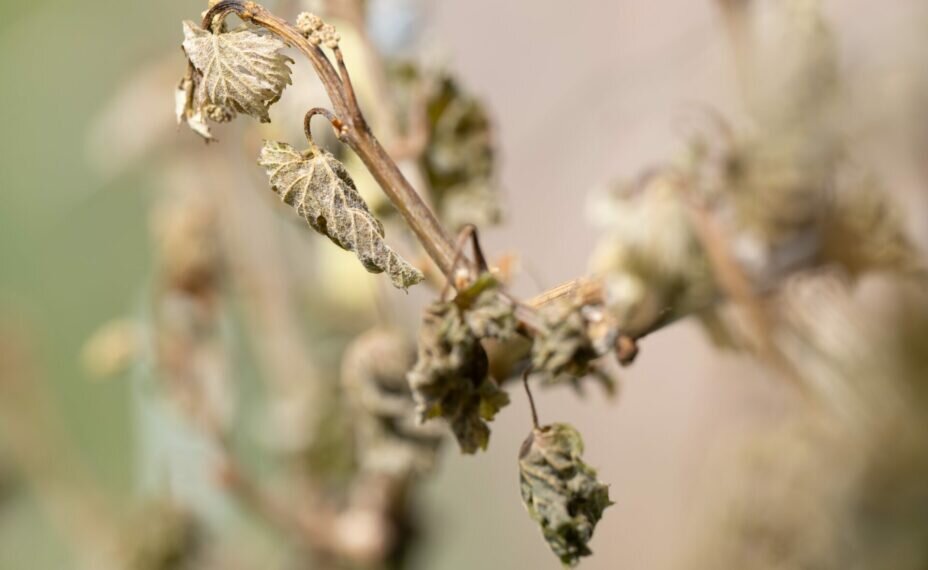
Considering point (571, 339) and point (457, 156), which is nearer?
point (571, 339)

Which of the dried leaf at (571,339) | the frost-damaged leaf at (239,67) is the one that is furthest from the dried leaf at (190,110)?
the dried leaf at (571,339)

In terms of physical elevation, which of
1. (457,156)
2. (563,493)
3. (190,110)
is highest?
(457,156)

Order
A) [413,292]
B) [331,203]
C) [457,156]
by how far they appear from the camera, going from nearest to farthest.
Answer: [331,203], [457,156], [413,292]

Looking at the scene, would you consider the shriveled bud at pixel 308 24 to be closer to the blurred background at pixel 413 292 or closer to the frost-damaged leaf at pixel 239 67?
the frost-damaged leaf at pixel 239 67

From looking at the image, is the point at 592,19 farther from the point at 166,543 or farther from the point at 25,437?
the point at 25,437

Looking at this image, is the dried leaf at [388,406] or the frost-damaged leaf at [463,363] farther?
the dried leaf at [388,406]

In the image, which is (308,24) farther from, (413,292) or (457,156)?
(413,292)

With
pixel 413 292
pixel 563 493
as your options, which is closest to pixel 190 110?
pixel 563 493
